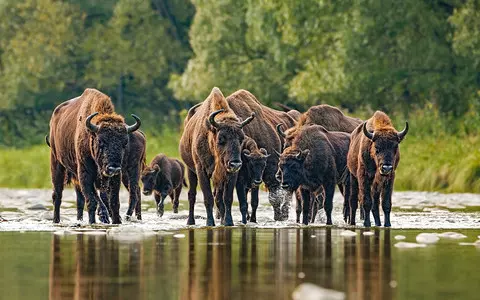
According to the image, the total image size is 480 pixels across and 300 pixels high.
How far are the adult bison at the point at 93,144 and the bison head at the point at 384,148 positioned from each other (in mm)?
3425

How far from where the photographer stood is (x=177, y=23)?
69.1 meters

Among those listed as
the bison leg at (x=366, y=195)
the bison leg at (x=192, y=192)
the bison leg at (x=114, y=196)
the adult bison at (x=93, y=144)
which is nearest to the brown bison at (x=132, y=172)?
the adult bison at (x=93, y=144)

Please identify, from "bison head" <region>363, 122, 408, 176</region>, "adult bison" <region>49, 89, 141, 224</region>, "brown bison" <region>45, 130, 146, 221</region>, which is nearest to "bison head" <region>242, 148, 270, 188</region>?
"adult bison" <region>49, 89, 141, 224</region>

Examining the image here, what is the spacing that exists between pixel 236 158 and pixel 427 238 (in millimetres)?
4076

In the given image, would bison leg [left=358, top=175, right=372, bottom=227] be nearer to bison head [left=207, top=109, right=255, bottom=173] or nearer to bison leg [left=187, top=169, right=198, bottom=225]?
bison head [left=207, top=109, right=255, bottom=173]

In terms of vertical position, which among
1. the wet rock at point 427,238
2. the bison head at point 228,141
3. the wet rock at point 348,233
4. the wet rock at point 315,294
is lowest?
the wet rock at point 315,294

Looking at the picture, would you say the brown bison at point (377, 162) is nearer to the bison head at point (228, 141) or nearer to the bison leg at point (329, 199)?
the bison leg at point (329, 199)

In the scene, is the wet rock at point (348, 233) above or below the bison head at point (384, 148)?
below

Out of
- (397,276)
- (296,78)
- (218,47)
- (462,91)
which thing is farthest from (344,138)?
(218,47)

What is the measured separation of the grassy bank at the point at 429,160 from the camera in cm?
3412

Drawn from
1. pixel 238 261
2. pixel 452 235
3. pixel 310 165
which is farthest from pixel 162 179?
pixel 238 261

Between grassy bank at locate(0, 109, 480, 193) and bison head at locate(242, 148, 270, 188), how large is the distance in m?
11.9

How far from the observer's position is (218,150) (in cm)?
2075

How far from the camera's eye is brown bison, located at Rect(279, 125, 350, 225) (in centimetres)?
2122
